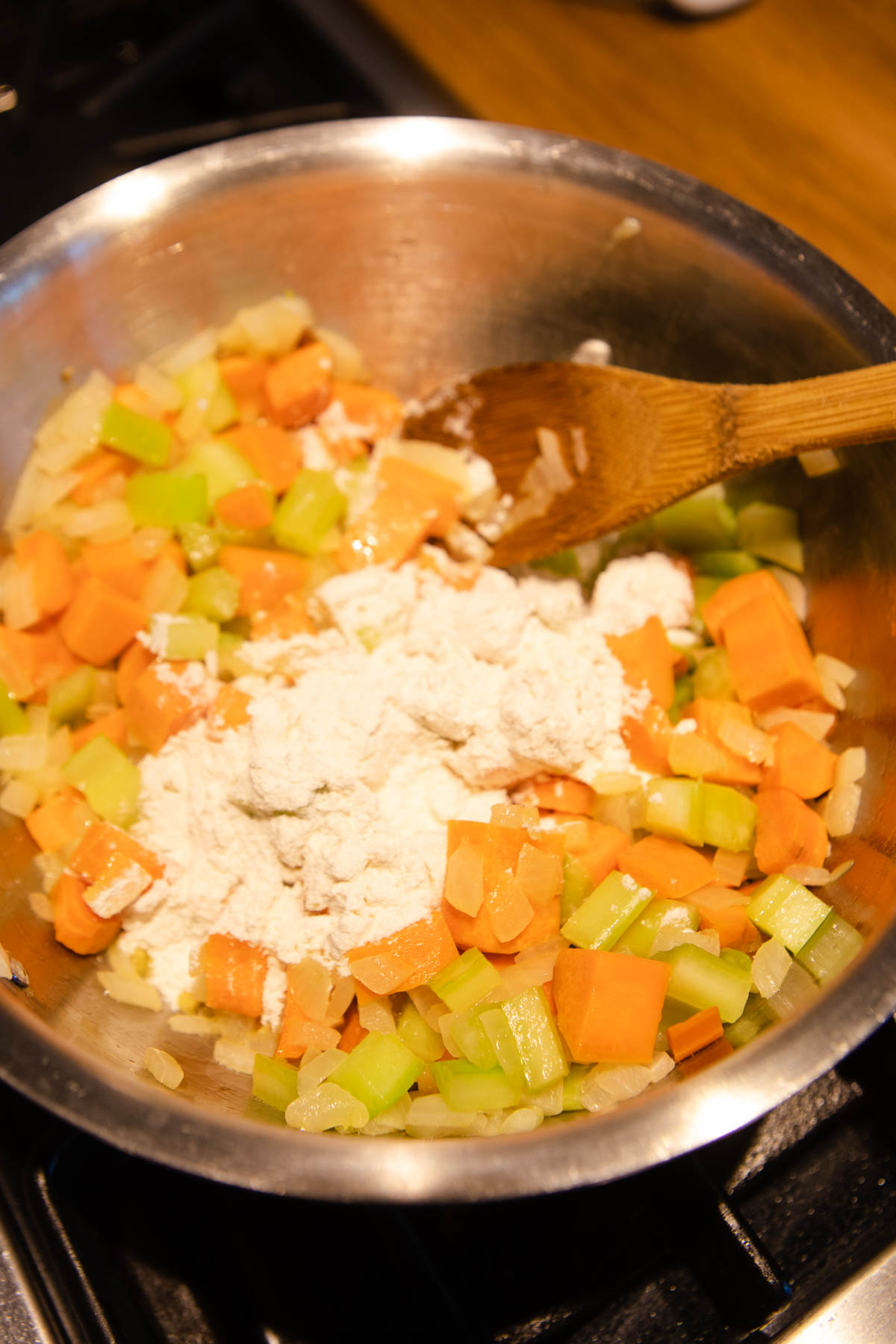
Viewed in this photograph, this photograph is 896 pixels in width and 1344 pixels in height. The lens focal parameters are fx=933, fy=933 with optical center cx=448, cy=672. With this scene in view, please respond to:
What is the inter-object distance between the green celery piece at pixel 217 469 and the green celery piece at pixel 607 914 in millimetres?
1026

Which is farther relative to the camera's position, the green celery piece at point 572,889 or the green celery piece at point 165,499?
the green celery piece at point 165,499

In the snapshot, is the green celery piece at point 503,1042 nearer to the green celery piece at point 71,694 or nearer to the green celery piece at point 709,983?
the green celery piece at point 709,983

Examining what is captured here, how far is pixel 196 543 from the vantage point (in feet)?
5.74

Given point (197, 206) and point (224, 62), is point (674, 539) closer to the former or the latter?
point (197, 206)

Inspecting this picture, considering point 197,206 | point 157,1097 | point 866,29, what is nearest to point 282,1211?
point 157,1097

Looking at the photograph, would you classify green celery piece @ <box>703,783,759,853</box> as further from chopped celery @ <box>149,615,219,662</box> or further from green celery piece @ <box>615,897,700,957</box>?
chopped celery @ <box>149,615,219,662</box>

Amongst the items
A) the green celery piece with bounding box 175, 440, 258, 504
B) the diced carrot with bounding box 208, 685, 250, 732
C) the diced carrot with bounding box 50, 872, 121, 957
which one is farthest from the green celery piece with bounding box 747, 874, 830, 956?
the green celery piece with bounding box 175, 440, 258, 504

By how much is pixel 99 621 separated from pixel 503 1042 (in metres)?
0.98

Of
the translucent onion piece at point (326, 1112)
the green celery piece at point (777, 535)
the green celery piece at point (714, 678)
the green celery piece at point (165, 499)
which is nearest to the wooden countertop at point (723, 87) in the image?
the green celery piece at point (777, 535)

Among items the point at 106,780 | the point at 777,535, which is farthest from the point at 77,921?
the point at 777,535

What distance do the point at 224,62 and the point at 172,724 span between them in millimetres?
1935

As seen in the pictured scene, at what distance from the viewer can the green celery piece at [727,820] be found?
1.45 metres

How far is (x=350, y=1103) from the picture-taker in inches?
46.8

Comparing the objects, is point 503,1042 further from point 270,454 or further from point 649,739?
point 270,454
